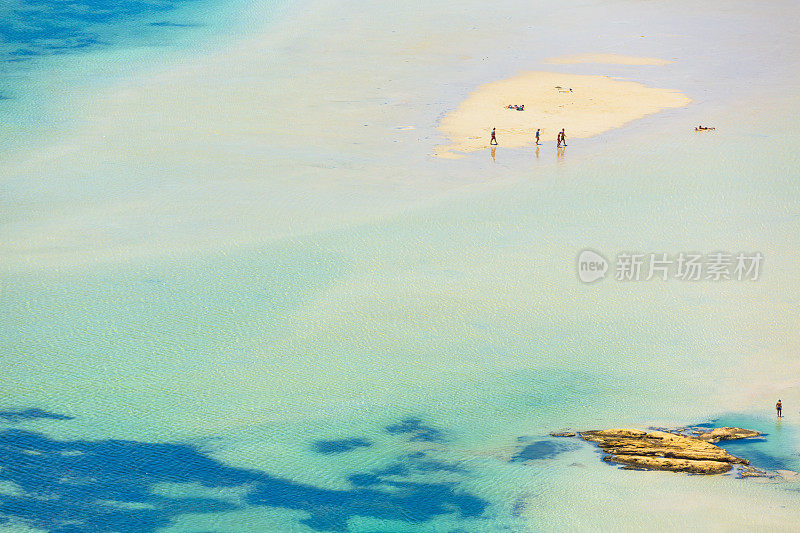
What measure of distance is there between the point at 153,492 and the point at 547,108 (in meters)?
21.5

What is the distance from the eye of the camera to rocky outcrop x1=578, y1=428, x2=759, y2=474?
14.5 meters

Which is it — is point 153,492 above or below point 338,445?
below

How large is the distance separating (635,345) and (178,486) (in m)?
9.40

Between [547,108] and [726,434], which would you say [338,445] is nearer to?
[726,434]

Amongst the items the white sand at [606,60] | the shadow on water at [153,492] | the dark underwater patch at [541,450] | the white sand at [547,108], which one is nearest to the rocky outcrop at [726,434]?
the dark underwater patch at [541,450]

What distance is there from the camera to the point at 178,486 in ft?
48.4

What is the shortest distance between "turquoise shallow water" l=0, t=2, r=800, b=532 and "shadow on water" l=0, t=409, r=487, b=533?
0.04 metres

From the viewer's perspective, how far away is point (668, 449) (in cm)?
1491

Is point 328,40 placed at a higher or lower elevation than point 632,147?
higher

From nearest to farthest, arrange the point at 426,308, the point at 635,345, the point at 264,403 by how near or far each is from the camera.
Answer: the point at 264,403 → the point at 635,345 → the point at 426,308

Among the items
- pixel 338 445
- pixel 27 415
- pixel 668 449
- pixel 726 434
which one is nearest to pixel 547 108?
pixel 726 434

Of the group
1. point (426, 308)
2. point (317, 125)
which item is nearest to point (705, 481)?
point (426, 308)

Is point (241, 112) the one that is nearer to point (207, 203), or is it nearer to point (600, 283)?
point (207, 203)

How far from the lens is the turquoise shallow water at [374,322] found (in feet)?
47.6
